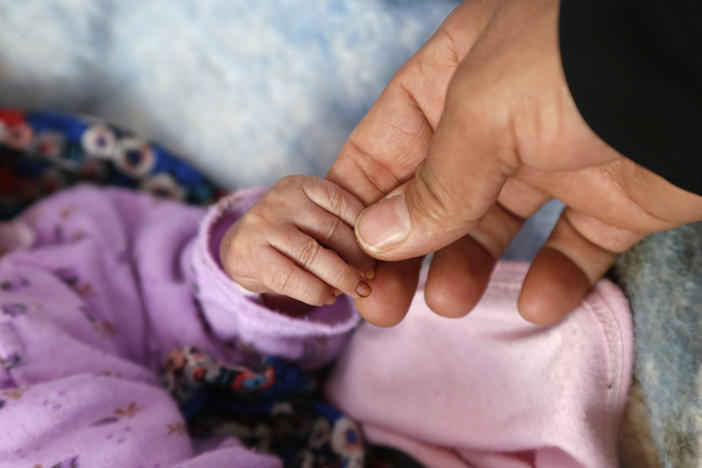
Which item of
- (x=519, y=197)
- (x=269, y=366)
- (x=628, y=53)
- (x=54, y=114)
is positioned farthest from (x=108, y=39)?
(x=628, y=53)

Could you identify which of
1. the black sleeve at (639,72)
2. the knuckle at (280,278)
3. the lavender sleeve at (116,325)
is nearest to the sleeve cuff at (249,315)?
the lavender sleeve at (116,325)

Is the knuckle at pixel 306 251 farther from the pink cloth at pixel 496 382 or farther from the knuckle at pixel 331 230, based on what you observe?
the pink cloth at pixel 496 382

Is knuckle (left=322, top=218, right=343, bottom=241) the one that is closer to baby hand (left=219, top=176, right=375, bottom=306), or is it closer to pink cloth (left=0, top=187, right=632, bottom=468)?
baby hand (left=219, top=176, right=375, bottom=306)

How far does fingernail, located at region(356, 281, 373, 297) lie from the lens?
1.98ft

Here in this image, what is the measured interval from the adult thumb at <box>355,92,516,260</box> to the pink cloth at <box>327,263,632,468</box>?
25 cm

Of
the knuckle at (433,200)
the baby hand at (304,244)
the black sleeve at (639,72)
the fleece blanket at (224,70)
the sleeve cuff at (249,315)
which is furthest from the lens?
the fleece blanket at (224,70)

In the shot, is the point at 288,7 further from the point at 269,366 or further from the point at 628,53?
the point at 628,53

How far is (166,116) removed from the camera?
1062mm

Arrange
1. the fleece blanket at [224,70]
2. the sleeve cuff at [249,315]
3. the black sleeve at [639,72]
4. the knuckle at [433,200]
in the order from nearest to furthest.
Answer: the black sleeve at [639,72] → the knuckle at [433,200] → the sleeve cuff at [249,315] → the fleece blanket at [224,70]

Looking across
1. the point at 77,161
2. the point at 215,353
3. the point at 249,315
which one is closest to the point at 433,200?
the point at 249,315

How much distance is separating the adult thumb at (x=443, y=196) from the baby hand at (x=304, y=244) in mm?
35

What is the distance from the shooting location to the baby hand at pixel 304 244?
0.61 metres

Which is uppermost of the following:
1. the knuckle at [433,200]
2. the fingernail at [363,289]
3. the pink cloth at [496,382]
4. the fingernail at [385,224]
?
→ the knuckle at [433,200]

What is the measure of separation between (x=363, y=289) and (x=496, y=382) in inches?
10.5
